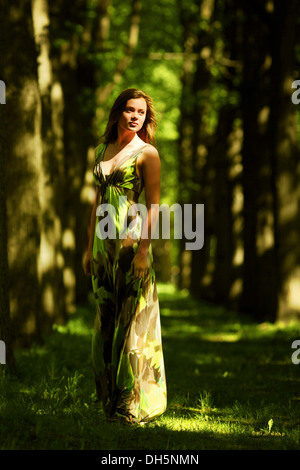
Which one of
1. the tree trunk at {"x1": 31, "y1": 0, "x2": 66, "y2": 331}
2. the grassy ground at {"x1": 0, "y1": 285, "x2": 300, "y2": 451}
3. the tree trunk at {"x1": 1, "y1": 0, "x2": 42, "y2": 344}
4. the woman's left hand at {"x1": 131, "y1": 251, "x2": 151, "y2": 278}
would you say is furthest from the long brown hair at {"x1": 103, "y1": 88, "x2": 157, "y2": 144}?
the tree trunk at {"x1": 31, "y1": 0, "x2": 66, "y2": 331}

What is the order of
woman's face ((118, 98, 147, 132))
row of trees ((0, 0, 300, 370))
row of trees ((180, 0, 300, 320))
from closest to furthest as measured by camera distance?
woman's face ((118, 98, 147, 132)) → row of trees ((0, 0, 300, 370)) → row of trees ((180, 0, 300, 320))

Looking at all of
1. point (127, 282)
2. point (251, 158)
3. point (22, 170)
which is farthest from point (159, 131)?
point (251, 158)

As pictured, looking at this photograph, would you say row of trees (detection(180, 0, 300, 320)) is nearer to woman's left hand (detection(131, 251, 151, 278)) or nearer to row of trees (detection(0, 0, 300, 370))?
row of trees (detection(0, 0, 300, 370))

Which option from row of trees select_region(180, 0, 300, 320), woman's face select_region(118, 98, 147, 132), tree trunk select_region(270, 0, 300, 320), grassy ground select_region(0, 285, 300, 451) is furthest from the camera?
row of trees select_region(180, 0, 300, 320)

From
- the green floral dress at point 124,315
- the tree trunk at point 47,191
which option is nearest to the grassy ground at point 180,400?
the green floral dress at point 124,315

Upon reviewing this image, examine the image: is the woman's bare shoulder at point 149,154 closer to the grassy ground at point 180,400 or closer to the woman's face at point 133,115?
the woman's face at point 133,115

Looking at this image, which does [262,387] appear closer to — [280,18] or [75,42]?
[280,18]

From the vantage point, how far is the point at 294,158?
16.1 m

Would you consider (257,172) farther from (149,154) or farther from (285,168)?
(149,154)

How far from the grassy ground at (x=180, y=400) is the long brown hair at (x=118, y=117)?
217cm

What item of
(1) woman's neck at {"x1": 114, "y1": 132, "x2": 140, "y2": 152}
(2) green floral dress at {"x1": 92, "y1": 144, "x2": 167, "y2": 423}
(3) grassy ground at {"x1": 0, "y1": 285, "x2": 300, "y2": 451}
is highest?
(1) woman's neck at {"x1": 114, "y1": 132, "x2": 140, "y2": 152}

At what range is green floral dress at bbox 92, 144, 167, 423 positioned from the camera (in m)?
6.05

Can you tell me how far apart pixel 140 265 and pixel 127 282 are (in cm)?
19

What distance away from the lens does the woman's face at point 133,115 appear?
6.19 m
